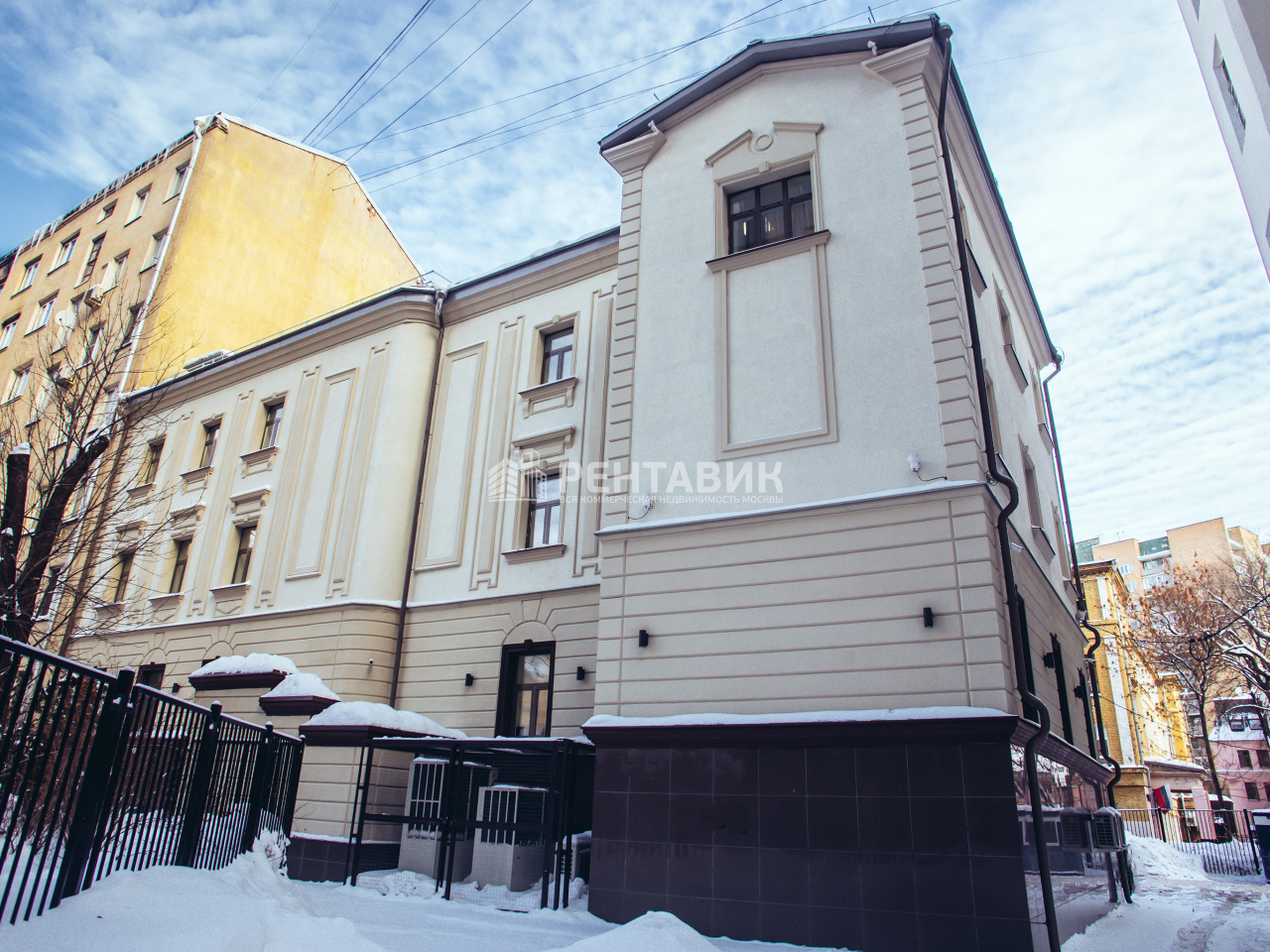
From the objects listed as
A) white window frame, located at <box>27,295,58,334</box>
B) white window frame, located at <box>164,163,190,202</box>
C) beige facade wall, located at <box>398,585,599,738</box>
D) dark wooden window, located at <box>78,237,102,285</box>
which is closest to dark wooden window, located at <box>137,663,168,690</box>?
beige facade wall, located at <box>398,585,599,738</box>

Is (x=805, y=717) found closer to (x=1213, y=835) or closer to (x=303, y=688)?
(x=303, y=688)

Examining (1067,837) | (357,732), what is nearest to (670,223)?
(357,732)

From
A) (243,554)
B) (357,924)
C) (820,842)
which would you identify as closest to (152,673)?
(243,554)

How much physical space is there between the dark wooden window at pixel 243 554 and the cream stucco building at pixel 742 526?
11 cm

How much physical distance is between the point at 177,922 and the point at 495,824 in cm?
642

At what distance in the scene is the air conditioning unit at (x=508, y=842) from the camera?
431 inches

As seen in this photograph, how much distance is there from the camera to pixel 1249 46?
37.6ft

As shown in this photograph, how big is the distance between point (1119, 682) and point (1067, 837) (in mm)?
34880

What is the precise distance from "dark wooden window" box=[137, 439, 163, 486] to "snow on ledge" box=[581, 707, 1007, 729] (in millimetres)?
18455

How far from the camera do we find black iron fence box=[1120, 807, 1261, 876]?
22.1 meters

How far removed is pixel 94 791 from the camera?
5312 mm

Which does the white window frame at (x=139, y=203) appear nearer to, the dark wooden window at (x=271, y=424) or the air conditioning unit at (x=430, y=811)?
the dark wooden window at (x=271, y=424)

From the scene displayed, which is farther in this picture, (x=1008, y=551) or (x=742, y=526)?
(x=742, y=526)

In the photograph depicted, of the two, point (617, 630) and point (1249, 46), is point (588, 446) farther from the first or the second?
point (1249, 46)
